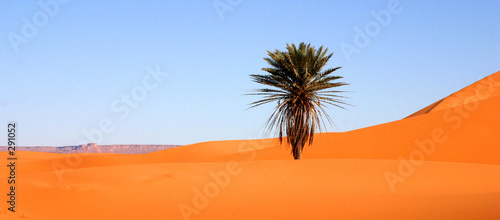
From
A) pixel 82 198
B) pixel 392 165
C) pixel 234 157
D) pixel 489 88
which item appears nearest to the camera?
pixel 82 198

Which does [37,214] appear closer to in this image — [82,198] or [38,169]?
[82,198]

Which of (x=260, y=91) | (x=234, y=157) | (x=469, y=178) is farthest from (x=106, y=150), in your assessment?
(x=469, y=178)

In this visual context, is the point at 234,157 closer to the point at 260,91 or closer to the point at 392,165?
the point at 260,91

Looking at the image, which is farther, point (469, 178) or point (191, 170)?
point (191, 170)

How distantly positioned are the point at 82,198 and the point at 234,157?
24.5 m

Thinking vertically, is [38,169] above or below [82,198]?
above

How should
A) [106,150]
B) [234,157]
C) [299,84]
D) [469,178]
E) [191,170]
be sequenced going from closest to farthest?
1. [469,178]
2. [191,170]
3. [299,84]
4. [234,157]
5. [106,150]

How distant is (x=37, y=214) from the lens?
10102mm

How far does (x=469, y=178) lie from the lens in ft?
46.8

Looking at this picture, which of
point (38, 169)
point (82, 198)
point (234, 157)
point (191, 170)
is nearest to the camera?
point (82, 198)

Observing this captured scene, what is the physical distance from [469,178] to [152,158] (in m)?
34.2

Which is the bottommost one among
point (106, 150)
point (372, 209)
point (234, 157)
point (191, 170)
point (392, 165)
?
point (372, 209)

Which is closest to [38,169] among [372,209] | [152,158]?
[152,158]

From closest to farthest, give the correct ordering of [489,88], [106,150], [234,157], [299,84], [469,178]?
[469,178] → [299,84] → [234,157] → [489,88] → [106,150]
